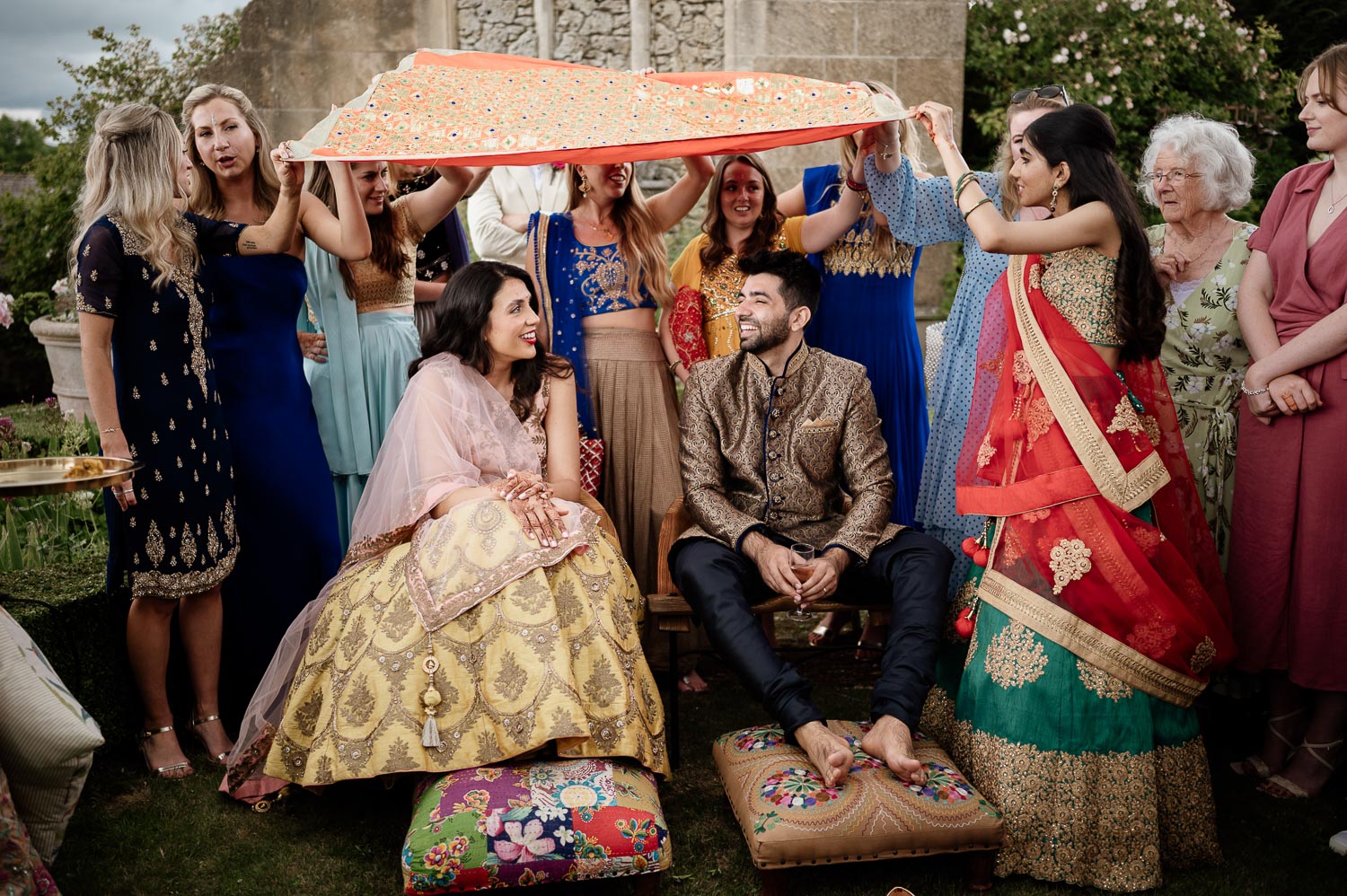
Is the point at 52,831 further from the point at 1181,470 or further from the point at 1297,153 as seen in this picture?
the point at 1297,153

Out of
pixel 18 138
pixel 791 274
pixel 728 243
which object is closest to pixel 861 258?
pixel 728 243

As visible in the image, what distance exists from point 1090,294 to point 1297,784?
189 centimetres

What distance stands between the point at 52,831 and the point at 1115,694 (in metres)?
2.88

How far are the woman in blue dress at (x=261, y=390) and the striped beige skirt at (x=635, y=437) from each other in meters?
1.06


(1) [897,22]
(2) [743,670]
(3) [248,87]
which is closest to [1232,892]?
(2) [743,670]

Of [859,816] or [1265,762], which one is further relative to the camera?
[1265,762]

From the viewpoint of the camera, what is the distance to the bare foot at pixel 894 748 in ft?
10.3

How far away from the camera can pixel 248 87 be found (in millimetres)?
10164

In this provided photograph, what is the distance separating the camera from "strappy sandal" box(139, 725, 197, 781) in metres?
3.86

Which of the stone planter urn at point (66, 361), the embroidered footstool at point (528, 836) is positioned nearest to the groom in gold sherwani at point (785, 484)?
the embroidered footstool at point (528, 836)

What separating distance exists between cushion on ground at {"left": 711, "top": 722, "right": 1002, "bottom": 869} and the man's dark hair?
5.60ft

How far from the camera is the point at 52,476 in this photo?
297 cm

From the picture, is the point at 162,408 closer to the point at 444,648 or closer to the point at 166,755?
the point at 166,755

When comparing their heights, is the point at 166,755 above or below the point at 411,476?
below
